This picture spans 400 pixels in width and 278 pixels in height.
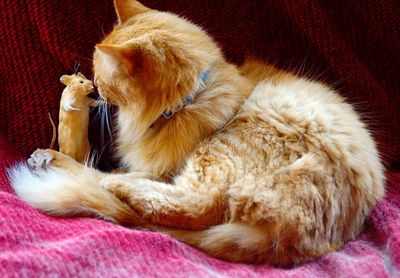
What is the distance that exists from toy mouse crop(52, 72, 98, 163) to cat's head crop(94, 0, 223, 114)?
76 millimetres

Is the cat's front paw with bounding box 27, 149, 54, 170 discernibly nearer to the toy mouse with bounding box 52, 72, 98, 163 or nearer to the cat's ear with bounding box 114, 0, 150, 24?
the toy mouse with bounding box 52, 72, 98, 163

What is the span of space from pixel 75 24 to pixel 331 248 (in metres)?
1.01

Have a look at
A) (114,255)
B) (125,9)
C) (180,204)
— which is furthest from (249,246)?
(125,9)

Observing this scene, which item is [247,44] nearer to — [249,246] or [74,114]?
[74,114]

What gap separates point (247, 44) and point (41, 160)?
766 mm

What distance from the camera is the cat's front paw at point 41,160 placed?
52.3 inches

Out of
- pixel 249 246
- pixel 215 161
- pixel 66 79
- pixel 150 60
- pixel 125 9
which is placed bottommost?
pixel 249 246

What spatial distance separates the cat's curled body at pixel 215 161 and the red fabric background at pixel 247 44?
16 cm

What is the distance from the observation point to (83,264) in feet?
3.18

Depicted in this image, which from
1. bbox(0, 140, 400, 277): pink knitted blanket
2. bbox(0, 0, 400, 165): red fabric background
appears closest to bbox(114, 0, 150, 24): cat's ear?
bbox(0, 0, 400, 165): red fabric background

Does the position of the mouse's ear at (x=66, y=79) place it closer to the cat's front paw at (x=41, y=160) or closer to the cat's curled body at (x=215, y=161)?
Result: the cat's curled body at (x=215, y=161)

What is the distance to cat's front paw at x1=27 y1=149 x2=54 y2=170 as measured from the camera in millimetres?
1328

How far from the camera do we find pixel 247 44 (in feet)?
5.16

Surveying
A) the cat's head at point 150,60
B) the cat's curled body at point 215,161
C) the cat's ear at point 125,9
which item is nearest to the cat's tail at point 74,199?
the cat's curled body at point 215,161
